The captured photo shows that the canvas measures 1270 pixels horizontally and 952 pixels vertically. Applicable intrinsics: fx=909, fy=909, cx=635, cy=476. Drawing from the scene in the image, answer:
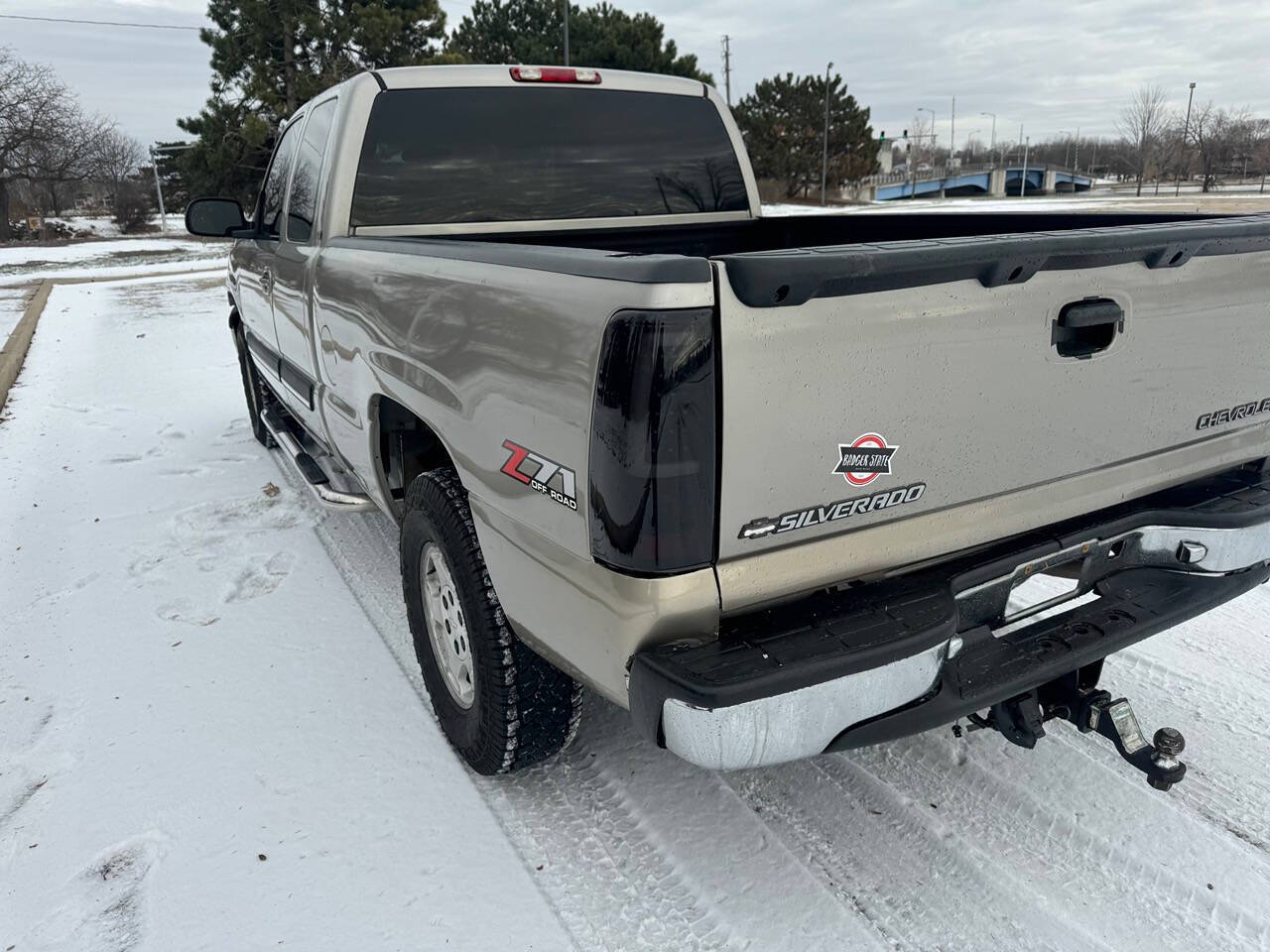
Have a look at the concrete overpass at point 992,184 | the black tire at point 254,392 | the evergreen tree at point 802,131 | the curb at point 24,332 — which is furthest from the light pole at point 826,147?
the black tire at point 254,392

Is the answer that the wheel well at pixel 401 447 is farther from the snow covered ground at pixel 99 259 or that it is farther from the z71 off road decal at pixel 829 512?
the snow covered ground at pixel 99 259

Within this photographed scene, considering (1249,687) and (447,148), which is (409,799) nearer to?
(447,148)

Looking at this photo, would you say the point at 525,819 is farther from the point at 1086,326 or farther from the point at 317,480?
the point at 317,480

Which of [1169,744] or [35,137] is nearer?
[1169,744]

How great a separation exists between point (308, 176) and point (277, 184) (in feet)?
3.17

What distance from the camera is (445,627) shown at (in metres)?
2.77

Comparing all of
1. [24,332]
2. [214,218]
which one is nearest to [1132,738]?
[214,218]

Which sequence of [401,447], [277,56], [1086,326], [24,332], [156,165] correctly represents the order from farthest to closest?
[156,165] < [277,56] < [24,332] < [401,447] < [1086,326]

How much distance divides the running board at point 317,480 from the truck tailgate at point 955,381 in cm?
230

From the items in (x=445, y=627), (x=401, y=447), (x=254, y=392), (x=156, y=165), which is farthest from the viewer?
(x=156, y=165)

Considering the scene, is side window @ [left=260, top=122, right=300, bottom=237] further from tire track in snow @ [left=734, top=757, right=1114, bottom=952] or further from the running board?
tire track in snow @ [left=734, top=757, right=1114, bottom=952]

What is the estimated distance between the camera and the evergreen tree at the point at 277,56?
1144 inches

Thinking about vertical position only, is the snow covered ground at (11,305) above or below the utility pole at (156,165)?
below

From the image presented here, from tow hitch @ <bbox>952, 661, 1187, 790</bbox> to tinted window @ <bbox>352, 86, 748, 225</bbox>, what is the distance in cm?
261
